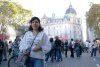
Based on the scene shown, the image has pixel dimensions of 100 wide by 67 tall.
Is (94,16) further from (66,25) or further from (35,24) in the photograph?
(66,25)

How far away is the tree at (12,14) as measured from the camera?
155 ft

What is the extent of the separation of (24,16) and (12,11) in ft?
28.0

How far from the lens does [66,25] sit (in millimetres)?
156375

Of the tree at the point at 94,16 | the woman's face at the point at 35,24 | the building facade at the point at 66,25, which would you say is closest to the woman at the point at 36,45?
the woman's face at the point at 35,24

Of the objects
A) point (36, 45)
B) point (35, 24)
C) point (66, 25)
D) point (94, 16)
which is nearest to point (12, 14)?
point (94, 16)

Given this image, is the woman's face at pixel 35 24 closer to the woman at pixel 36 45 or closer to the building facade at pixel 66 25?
the woman at pixel 36 45

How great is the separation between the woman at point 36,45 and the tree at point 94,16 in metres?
47.8

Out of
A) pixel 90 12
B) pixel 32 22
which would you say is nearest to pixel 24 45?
pixel 32 22

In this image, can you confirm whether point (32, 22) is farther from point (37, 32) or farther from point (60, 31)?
point (60, 31)

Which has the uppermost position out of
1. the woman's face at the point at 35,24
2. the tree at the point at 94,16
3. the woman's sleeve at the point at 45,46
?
the tree at the point at 94,16

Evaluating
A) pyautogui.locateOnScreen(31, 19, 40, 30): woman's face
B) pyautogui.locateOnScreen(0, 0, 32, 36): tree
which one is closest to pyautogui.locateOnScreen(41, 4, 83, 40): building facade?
pyautogui.locateOnScreen(0, 0, 32, 36): tree

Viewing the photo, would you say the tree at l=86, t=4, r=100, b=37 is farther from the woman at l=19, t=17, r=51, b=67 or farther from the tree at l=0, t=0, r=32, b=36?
the woman at l=19, t=17, r=51, b=67

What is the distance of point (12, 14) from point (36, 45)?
148 feet

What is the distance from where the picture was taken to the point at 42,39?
5055 millimetres
